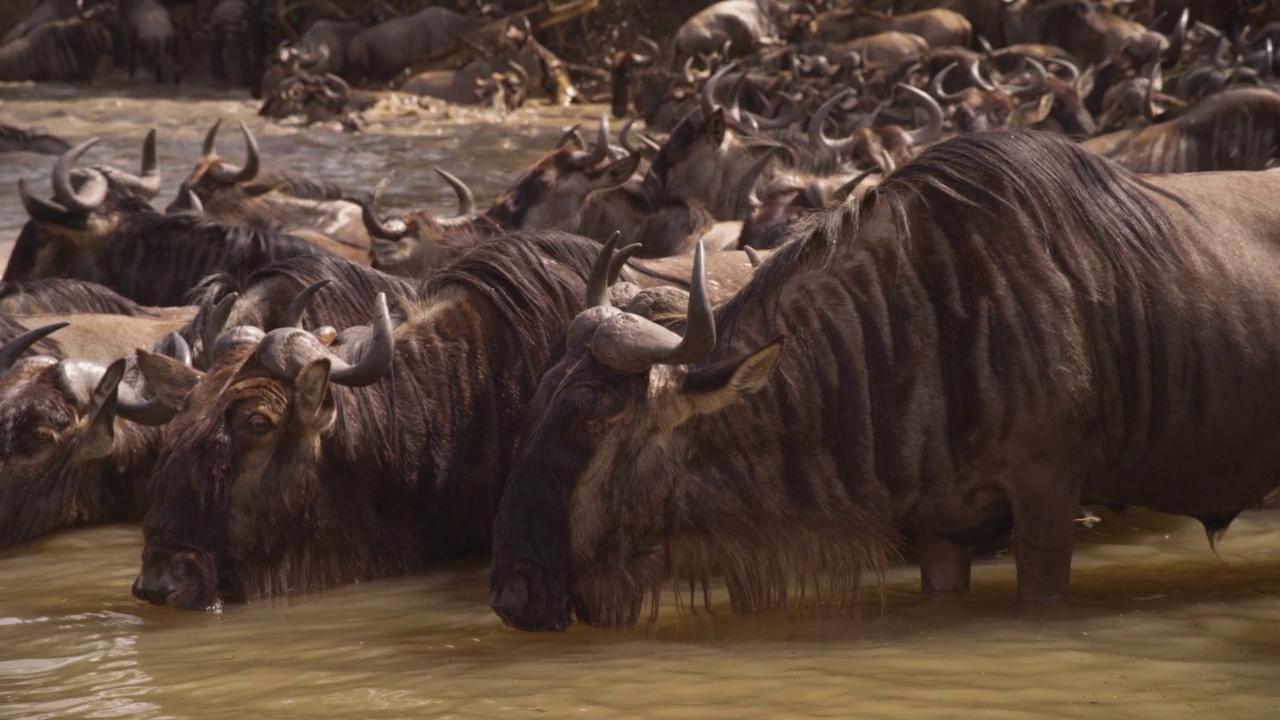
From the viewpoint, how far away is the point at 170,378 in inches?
222

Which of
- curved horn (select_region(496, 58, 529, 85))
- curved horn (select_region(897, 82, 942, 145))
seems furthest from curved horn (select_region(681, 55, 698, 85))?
curved horn (select_region(897, 82, 942, 145))

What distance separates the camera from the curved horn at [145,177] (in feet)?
33.4

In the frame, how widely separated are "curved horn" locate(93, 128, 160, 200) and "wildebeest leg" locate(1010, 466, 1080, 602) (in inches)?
271

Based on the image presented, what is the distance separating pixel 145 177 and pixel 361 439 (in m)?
5.86

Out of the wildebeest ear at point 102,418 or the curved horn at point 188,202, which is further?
the curved horn at point 188,202

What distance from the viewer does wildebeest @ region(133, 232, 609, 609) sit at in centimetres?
509

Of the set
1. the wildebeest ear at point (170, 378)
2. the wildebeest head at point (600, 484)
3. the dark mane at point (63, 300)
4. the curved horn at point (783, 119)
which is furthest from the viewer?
the curved horn at point (783, 119)

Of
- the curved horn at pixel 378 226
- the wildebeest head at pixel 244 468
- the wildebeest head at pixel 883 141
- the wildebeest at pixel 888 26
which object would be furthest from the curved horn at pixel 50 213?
the wildebeest at pixel 888 26

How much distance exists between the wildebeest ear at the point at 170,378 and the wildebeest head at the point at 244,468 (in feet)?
0.88

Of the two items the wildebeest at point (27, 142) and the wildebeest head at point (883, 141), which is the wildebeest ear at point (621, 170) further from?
the wildebeest at point (27, 142)

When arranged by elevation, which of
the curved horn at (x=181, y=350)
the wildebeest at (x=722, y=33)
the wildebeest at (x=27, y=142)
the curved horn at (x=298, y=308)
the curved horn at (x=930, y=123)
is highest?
the wildebeest at (x=722, y=33)

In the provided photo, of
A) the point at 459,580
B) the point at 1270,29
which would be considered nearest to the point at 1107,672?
the point at 459,580

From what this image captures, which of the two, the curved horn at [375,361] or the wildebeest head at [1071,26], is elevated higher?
the wildebeest head at [1071,26]

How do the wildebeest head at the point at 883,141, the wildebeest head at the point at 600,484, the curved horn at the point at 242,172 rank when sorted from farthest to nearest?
1. the wildebeest head at the point at 883,141
2. the curved horn at the point at 242,172
3. the wildebeest head at the point at 600,484
